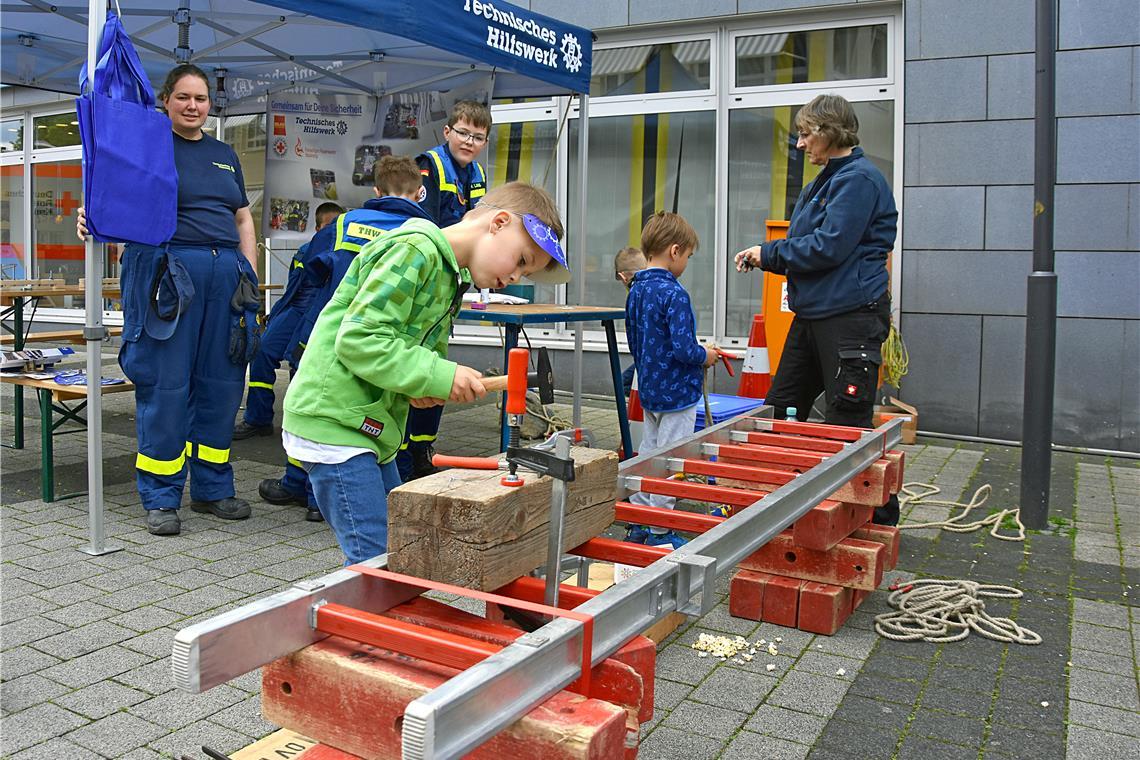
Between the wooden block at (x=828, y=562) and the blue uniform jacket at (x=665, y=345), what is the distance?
3.46ft

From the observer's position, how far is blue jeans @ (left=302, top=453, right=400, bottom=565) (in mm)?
2643

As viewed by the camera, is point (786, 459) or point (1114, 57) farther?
point (1114, 57)

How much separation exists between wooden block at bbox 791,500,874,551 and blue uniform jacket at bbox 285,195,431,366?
2419 mm

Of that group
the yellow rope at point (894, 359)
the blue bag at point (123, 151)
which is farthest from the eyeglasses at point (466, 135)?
the yellow rope at point (894, 359)

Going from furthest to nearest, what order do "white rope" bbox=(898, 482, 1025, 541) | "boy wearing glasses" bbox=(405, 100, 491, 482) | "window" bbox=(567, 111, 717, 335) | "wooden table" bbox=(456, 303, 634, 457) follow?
"window" bbox=(567, 111, 717, 335) < "boy wearing glasses" bbox=(405, 100, 491, 482) < "wooden table" bbox=(456, 303, 634, 457) < "white rope" bbox=(898, 482, 1025, 541)

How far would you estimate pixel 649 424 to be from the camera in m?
5.08

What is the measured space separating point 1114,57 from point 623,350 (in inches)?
186

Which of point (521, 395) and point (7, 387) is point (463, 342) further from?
point (521, 395)

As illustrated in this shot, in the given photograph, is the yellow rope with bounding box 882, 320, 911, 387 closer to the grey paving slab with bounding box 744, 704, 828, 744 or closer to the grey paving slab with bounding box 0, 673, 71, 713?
the grey paving slab with bounding box 744, 704, 828, 744

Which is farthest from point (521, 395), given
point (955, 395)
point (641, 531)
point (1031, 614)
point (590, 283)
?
point (590, 283)

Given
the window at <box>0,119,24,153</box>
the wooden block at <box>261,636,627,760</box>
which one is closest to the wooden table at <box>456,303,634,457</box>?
the wooden block at <box>261,636,627,760</box>

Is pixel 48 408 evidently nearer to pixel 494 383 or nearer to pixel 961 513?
pixel 494 383

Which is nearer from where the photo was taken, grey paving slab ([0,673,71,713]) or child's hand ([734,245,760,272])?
grey paving slab ([0,673,71,713])

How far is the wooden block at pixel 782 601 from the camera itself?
13.0ft
